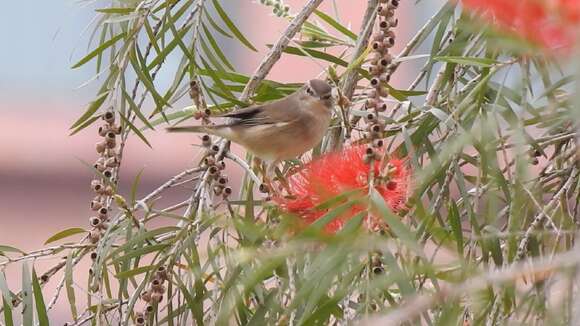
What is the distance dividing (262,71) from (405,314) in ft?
2.67

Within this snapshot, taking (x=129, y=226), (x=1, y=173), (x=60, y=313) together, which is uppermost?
(x=129, y=226)

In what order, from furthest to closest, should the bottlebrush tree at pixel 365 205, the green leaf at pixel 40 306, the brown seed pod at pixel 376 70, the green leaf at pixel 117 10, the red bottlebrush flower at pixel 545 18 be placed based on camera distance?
1. the green leaf at pixel 117 10
2. the green leaf at pixel 40 306
3. the brown seed pod at pixel 376 70
4. the bottlebrush tree at pixel 365 205
5. the red bottlebrush flower at pixel 545 18

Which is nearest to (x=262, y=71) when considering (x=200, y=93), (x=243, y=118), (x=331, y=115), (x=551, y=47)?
(x=200, y=93)

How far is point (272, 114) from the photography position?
1.74m

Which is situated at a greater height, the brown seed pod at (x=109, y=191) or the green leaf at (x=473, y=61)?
the green leaf at (x=473, y=61)

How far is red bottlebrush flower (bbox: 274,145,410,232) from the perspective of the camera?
99 cm

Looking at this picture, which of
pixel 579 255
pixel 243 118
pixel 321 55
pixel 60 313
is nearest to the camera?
pixel 579 255

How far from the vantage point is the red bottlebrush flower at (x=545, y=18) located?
597 millimetres

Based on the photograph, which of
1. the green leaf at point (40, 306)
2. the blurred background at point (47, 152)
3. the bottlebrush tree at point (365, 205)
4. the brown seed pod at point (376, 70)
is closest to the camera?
the bottlebrush tree at point (365, 205)

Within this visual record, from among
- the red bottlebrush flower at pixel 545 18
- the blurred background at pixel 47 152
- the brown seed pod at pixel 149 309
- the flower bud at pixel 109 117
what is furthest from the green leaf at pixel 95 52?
the blurred background at pixel 47 152

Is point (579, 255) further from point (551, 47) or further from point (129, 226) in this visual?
point (129, 226)

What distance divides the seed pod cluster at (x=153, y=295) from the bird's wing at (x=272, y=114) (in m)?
0.36

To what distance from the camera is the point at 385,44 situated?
1138mm

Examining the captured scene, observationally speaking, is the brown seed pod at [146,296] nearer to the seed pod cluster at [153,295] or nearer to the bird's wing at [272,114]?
the seed pod cluster at [153,295]
